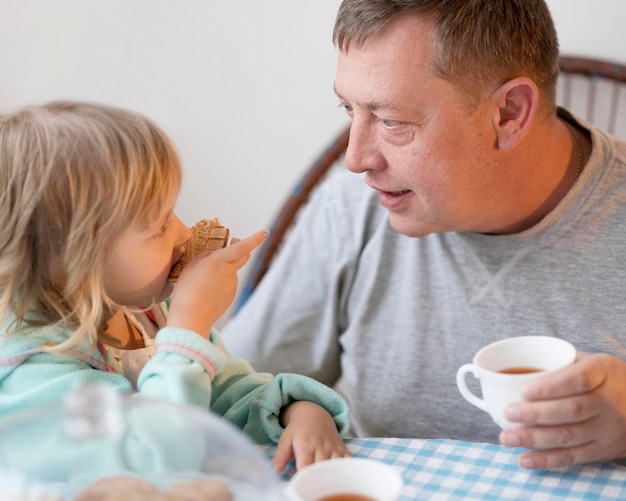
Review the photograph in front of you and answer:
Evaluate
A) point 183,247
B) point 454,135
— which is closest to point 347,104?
point 454,135

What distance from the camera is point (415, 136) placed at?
1.52 m

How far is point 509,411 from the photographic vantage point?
3.62ft

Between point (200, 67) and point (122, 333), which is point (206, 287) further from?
point (200, 67)

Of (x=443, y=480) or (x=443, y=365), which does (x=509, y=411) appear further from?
(x=443, y=365)

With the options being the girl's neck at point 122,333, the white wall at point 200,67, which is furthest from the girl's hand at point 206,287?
the white wall at point 200,67

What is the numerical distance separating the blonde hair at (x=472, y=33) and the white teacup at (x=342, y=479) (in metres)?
0.77

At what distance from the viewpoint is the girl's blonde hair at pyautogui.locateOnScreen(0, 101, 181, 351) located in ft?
3.62

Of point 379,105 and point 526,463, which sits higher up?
point 379,105

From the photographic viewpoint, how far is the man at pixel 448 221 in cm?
148

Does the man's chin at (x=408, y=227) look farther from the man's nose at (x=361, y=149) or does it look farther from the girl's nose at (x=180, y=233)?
the girl's nose at (x=180, y=233)

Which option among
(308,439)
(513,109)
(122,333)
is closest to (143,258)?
(122,333)

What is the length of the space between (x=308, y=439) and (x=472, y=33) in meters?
0.74

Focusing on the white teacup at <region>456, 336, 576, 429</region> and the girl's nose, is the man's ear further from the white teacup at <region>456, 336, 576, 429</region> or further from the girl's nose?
the girl's nose

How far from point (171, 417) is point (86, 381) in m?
0.29
